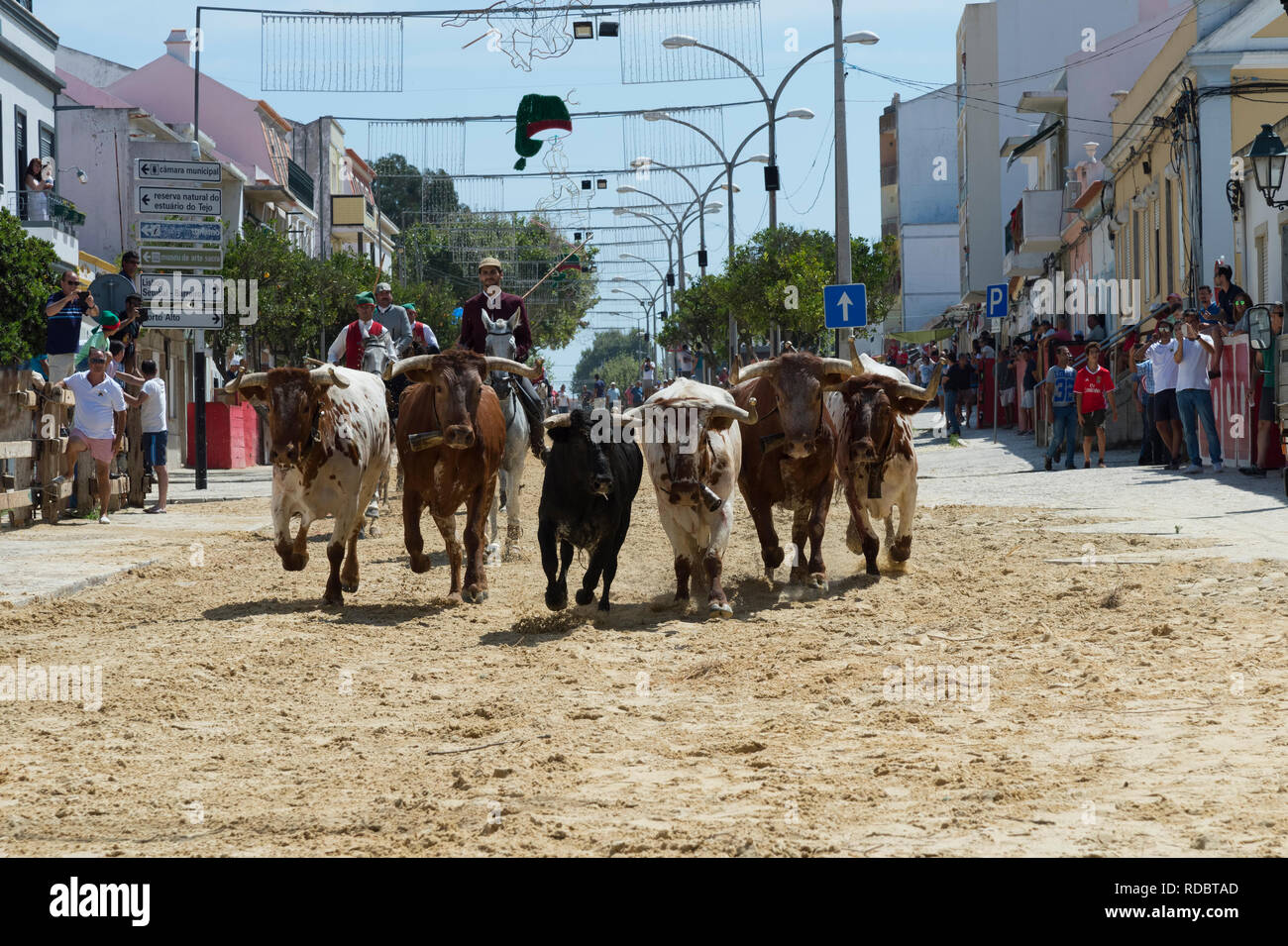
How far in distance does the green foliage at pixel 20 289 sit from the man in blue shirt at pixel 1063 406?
1429 centimetres

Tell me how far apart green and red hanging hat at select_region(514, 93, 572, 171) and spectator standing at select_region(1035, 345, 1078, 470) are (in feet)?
29.0

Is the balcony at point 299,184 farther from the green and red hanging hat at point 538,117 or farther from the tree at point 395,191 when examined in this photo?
the green and red hanging hat at point 538,117

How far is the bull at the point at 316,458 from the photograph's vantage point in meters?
10.5

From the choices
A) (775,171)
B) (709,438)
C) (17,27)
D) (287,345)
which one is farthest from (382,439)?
(287,345)

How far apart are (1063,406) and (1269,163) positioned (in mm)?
5711

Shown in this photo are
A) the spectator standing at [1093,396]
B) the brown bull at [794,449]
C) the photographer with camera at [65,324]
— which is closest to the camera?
the brown bull at [794,449]

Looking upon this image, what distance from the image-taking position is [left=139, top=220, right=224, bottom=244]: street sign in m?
23.1

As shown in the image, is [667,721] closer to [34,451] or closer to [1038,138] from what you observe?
[34,451]

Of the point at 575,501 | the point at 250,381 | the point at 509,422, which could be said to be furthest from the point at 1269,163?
the point at 250,381

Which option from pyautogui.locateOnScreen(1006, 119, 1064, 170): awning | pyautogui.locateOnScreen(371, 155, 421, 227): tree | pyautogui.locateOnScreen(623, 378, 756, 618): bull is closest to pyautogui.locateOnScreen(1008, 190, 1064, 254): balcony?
pyautogui.locateOnScreen(1006, 119, 1064, 170): awning

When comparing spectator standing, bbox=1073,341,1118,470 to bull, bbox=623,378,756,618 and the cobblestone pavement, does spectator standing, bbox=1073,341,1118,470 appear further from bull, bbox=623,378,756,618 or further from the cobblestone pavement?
bull, bbox=623,378,756,618

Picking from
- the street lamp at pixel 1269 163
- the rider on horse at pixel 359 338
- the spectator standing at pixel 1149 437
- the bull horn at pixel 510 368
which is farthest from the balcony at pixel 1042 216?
the bull horn at pixel 510 368

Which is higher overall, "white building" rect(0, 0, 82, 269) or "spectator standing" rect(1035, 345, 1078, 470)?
"white building" rect(0, 0, 82, 269)

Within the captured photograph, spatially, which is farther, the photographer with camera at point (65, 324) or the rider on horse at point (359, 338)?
the photographer with camera at point (65, 324)
